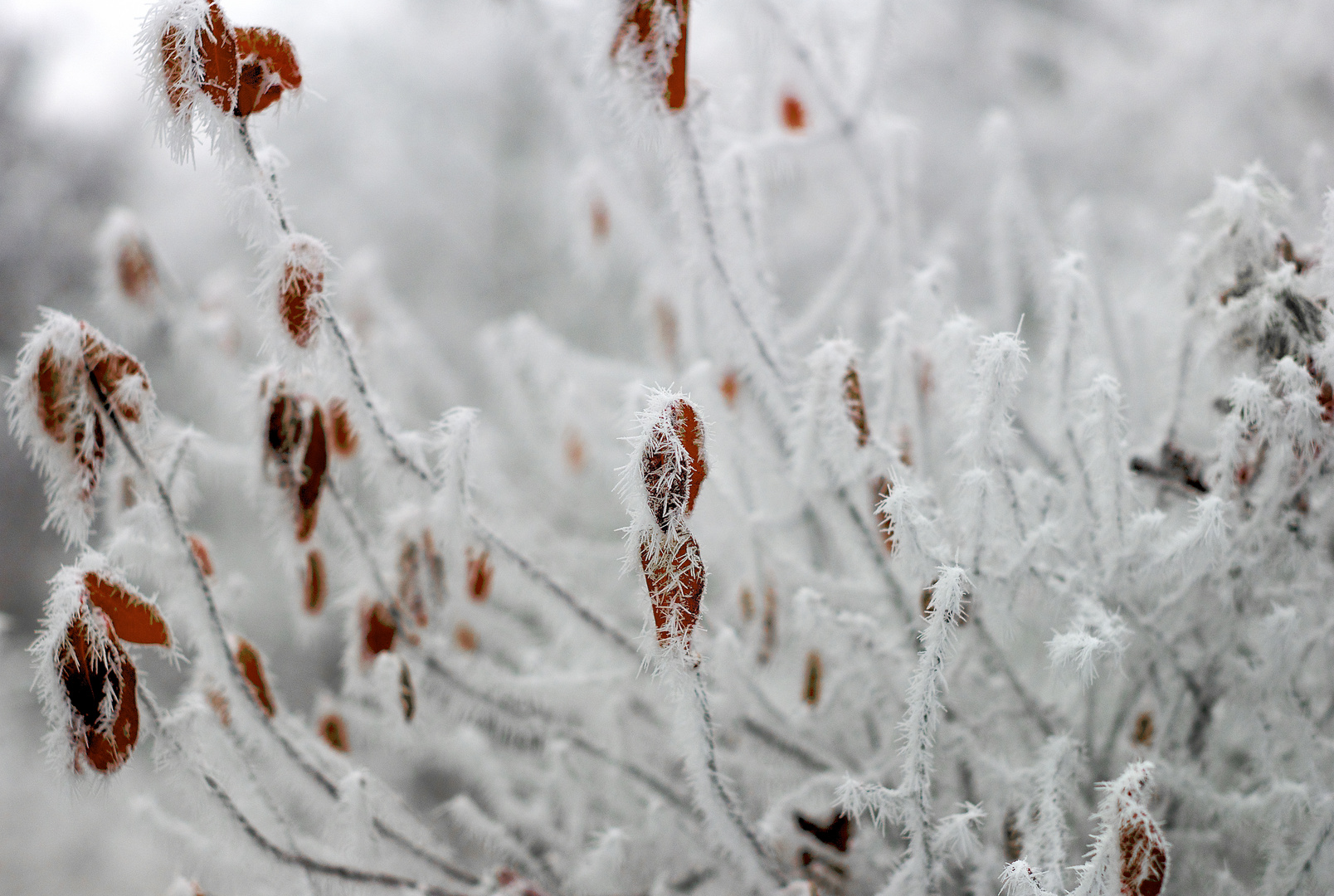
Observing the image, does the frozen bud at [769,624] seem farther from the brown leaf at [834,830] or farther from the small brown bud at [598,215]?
the small brown bud at [598,215]

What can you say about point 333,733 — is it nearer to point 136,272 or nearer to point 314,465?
point 314,465

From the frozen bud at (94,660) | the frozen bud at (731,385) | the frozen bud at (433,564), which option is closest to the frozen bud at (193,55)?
the frozen bud at (94,660)

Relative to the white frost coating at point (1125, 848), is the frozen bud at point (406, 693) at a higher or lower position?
lower

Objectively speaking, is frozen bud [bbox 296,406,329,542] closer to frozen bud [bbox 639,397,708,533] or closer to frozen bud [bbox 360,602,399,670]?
frozen bud [bbox 360,602,399,670]

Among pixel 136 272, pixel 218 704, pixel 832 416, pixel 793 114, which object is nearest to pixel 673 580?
pixel 832 416

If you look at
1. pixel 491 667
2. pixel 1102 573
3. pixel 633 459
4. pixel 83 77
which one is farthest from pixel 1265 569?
pixel 83 77
